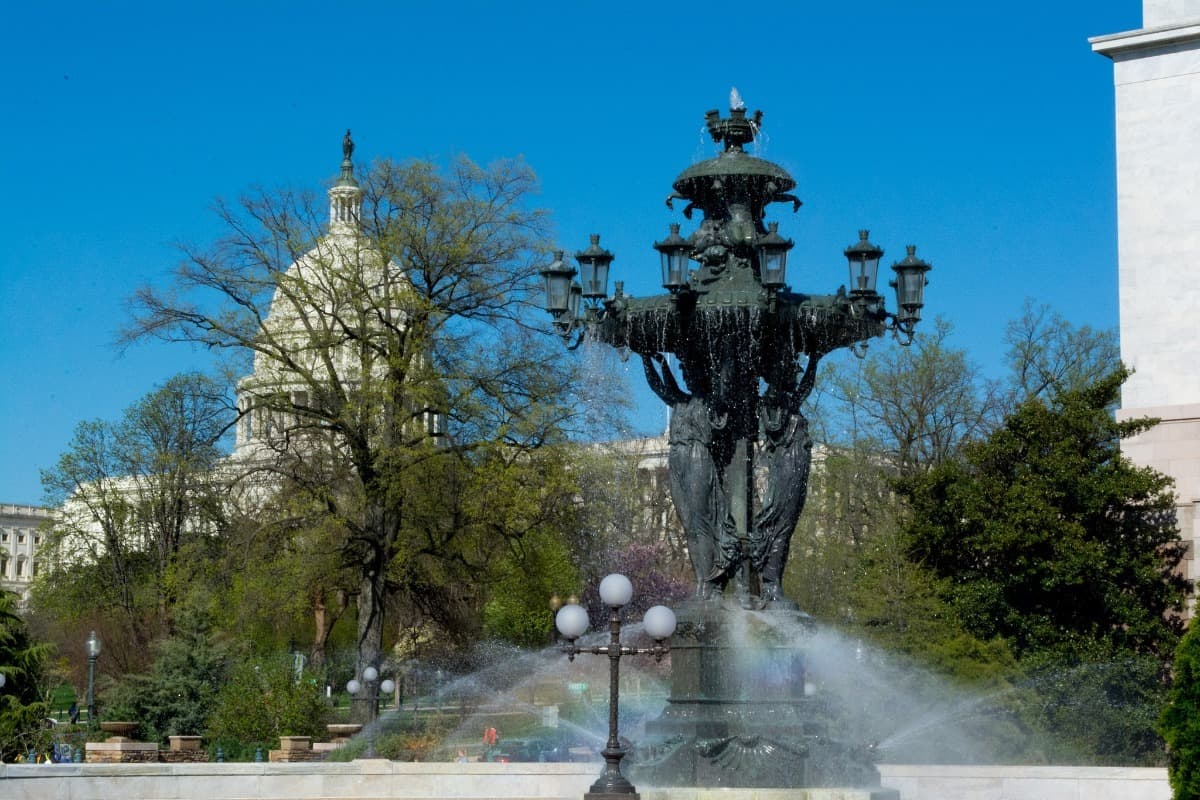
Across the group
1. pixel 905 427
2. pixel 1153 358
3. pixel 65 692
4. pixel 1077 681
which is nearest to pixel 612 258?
pixel 1077 681

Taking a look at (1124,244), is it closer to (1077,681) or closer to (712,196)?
(1077,681)

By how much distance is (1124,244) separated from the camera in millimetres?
33062

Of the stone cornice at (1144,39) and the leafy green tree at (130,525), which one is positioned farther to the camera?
the leafy green tree at (130,525)

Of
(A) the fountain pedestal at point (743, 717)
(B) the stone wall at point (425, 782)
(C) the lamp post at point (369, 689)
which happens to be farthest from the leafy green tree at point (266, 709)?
(A) the fountain pedestal at point (743, 717)

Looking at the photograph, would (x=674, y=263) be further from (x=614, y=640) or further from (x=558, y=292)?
(x=614, y=640)

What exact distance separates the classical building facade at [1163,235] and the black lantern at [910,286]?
53.3 feet

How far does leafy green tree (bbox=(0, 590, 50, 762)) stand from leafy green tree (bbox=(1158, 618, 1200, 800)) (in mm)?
19108

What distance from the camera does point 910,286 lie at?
57.1 ft

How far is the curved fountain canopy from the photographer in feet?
57.8

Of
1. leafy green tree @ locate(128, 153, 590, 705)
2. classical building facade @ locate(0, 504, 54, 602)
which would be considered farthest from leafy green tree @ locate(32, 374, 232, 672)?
classical building facade @ locate(0, 504, 54, 602)

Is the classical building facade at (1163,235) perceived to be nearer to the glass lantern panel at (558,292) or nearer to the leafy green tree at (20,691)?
the glass lantern panel at (558,292)

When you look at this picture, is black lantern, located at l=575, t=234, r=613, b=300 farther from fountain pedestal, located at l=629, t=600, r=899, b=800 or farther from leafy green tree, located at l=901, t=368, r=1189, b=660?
leafy green tree, located at l=901, t=368, r=1189, b=660

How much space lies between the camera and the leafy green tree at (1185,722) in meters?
18.8

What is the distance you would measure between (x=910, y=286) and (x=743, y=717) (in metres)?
A: 4.33
